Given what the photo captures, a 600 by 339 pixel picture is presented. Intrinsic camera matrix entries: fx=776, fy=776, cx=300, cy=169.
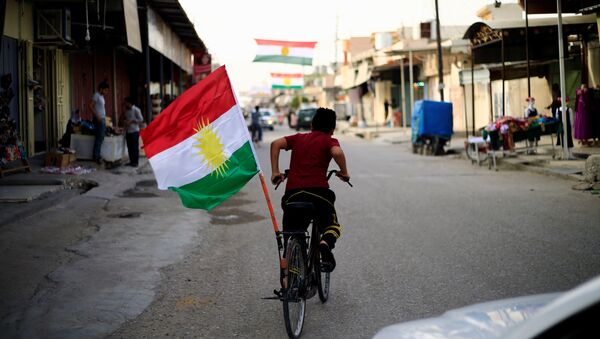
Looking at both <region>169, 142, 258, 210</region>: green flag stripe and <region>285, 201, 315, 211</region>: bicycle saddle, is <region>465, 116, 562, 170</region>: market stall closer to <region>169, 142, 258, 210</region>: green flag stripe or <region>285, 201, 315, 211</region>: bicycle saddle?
<region>169, 142, 258, 210</region>: green flag stripe

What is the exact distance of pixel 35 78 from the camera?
18312 millimetres

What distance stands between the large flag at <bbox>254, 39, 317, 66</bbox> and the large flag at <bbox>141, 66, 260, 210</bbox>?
3409 cm

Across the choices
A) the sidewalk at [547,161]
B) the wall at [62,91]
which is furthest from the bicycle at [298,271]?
the wall at [62,91]

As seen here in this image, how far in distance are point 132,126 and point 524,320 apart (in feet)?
57.5

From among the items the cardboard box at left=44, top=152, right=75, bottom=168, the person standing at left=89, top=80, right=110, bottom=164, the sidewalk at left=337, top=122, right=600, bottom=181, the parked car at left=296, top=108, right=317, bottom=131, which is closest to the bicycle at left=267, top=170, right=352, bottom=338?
the sidewalk at left=337, top=122, right=600, bottom=181

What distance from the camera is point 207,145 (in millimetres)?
6312

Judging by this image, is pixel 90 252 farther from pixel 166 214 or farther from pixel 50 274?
pixel 166 214

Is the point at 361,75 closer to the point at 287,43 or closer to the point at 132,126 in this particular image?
the point at 287,43

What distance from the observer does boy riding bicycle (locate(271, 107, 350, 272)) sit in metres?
6.07

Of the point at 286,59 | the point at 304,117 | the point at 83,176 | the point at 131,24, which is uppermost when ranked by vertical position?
the point at 286,59

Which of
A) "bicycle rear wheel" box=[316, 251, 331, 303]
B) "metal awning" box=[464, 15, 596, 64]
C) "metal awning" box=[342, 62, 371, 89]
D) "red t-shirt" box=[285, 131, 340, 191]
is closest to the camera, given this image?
"red t-shirt" box=[285, 131, 340, 191]

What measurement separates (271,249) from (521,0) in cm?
1648

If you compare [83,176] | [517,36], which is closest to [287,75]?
[517,36]

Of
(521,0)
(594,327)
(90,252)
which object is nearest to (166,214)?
(90,252)
